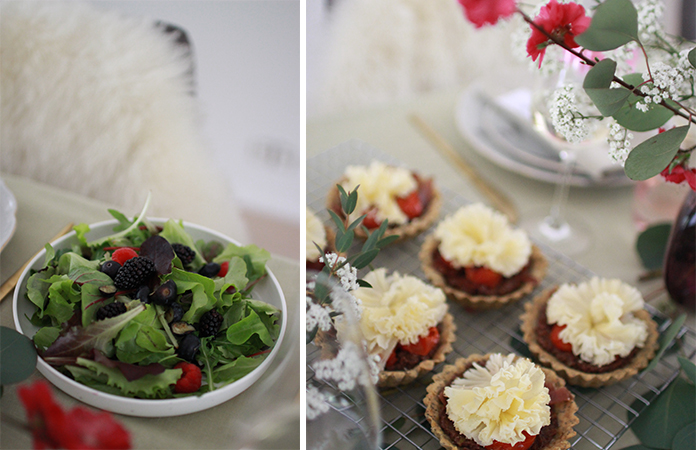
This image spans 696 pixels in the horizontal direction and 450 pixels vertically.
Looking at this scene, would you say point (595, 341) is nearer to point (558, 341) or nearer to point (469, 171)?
point (558, 341)

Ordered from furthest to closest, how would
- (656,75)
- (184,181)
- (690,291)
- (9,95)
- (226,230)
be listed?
(226,230) < (184,181) < (9,95) < (690,291) < (656,75)

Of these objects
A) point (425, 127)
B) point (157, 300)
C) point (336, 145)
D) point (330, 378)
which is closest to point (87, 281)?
point (157, 300)

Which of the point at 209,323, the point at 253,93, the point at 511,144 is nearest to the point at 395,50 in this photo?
the point at 253,93

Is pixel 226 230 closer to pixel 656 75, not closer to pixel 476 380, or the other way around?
pixel 476 380

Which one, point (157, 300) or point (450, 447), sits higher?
point (157, 300)

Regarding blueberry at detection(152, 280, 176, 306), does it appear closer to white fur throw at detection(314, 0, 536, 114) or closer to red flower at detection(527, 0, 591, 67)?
red flower at detection(527, 0, 591, 67)

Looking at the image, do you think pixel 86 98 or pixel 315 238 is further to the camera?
pixel 86 98

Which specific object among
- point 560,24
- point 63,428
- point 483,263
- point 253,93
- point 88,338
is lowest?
point 253,93
